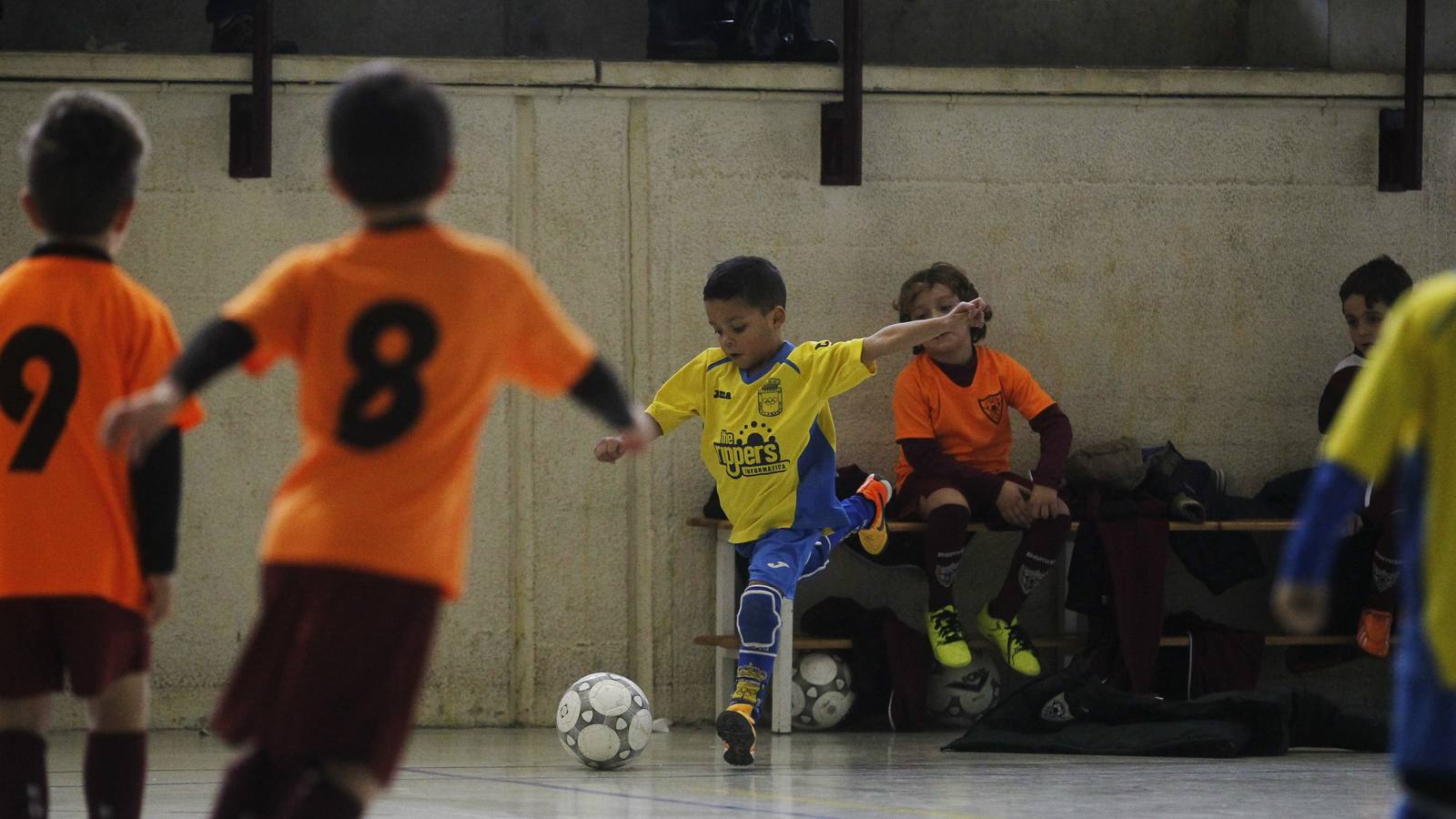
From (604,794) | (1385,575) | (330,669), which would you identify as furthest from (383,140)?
(1385,575)

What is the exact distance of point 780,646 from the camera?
6.84 m

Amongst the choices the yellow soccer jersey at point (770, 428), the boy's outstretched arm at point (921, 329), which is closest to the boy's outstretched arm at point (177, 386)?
the boy's outstretched arm at point (921, 329)

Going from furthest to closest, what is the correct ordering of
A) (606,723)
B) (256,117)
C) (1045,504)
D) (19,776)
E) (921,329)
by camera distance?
(256,117), (1045,504), (606,723), (921,329), (19,776)

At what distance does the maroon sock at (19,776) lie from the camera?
297cm

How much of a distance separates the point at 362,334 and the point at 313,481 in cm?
21

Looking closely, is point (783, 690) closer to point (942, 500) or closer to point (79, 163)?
point (942, 500)

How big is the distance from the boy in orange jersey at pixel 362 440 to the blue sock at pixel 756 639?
10.4 ft

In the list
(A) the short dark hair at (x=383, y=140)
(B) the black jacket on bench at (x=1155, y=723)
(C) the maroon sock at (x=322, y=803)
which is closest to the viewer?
(C) the maroon sock at (x=322, y=803)

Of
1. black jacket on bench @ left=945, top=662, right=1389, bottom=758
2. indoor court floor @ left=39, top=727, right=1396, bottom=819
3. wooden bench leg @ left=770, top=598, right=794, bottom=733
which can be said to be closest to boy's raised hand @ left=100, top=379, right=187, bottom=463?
indoor court floor @ left=39, top=727, right=1396, bottom=819

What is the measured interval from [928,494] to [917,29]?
2.59 meters

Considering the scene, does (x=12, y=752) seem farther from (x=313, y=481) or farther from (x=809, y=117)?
(x=809, y=117)

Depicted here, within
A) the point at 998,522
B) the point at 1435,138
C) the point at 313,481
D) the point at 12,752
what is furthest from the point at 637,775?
the point at 1435,138

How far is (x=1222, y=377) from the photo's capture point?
25.5ft

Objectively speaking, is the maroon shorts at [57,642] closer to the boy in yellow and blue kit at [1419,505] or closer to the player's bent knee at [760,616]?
the boy in yellow and blue kit at [1419,505]
